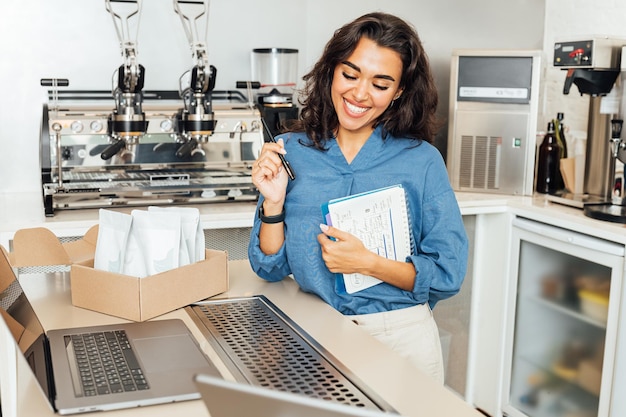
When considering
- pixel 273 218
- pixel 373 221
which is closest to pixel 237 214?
pixel 273 218

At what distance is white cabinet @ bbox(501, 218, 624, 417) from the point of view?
7.97 feet

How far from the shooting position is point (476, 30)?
350cm

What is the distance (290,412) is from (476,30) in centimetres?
308

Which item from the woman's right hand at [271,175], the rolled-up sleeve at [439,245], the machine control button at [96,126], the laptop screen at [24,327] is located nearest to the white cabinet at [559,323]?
the rolled-up sleeve at [439,245]

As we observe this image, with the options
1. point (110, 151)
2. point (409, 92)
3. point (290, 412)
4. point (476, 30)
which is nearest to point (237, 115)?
point (110, 151)

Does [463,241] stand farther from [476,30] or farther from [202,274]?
[476,30]

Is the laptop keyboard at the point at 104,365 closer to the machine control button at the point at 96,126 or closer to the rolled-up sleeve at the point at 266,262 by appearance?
the rolled-up sleeve at the point at 266,262

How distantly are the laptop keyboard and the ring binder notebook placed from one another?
0.53 m

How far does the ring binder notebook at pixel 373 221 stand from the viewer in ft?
5.27

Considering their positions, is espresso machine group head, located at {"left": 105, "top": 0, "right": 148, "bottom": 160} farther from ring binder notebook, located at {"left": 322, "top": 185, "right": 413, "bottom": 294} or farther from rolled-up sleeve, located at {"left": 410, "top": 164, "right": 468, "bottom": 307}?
rolled-up sleeve, located at {"left": 410, "top": 164, "right": 468, "bottom": 307}

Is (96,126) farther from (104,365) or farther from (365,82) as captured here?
(104,365)

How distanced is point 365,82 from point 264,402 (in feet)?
3.41

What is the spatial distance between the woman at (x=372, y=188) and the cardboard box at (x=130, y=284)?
15cm

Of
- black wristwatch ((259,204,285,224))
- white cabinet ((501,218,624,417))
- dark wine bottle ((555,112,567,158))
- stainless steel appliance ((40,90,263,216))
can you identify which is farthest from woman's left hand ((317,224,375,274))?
dark wine bottle ((555,112,567,158))
